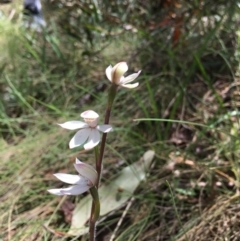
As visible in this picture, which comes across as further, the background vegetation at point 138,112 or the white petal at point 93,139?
the background vegetation at point 138,112

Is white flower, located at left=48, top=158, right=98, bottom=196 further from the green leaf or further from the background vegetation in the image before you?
the green leaf

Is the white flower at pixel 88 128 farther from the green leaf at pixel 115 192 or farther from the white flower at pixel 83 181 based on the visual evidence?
the green leaf at pixel 115 192

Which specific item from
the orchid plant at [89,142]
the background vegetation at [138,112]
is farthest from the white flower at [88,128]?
the background vegetation at [138,112]

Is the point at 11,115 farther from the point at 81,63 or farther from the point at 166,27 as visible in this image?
the point at 166,27

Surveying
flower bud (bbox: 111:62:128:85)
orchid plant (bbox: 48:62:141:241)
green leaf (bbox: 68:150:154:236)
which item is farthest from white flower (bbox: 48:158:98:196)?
green leaf (bbox: 68:150:154:236)

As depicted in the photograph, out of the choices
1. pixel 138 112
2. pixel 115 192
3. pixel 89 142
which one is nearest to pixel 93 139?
pixel 89 142

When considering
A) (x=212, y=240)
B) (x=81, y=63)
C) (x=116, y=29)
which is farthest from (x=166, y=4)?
(x=212, y=240)
